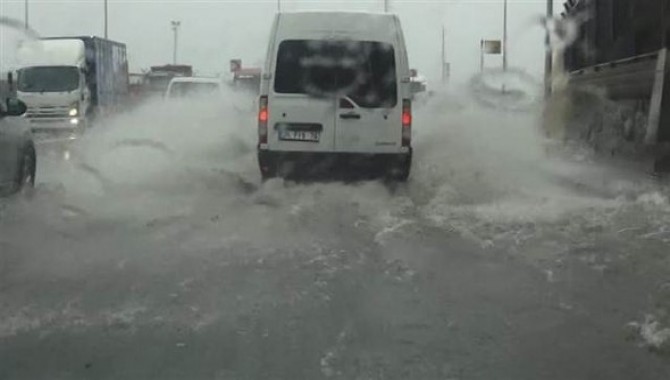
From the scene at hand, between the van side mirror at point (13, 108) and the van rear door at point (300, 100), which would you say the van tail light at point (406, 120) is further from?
the van side mirror at point (13, 108)

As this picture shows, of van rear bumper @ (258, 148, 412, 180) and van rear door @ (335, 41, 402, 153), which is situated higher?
van rear door @ (335, 41, 402, 153)

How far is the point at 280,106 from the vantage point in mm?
11656

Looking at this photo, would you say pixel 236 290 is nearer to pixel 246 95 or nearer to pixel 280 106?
pixel 280 106

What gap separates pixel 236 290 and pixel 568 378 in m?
2.64

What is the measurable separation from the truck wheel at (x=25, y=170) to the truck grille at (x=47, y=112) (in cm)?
1303

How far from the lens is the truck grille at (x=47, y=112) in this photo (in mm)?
24594

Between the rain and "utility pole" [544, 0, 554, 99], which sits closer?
the rain

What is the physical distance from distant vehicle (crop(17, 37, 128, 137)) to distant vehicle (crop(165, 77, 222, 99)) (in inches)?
97.2

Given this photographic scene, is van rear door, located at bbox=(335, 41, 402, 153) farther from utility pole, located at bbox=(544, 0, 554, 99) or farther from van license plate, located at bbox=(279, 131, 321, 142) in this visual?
utility pole, located at bbox=(544, 0, 554, 99)

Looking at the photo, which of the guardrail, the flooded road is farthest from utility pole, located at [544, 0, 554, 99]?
the flooded road

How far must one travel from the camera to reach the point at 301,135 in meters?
11.7

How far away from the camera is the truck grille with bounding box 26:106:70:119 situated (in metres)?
24.6

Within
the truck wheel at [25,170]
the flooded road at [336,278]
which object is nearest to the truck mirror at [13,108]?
the truck wheel at [25,170]

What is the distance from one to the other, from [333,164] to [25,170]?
3740mm
